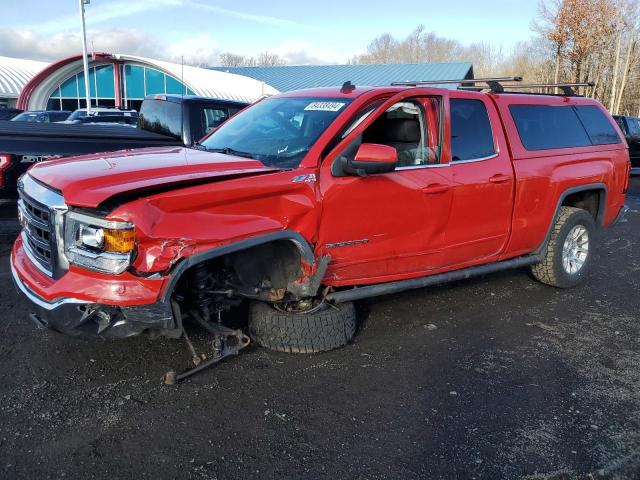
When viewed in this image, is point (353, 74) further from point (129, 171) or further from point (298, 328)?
point (129, 171)

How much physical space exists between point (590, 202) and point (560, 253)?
2.90 ft

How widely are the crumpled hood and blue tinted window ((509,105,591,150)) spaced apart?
2.79m

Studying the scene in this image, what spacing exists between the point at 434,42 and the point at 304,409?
82491 millimetres

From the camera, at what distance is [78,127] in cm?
748

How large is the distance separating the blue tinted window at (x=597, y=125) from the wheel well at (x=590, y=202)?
21.0 inches

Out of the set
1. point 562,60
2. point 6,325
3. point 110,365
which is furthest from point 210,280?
point 562,60

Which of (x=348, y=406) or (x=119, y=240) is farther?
(x=348, y=406)

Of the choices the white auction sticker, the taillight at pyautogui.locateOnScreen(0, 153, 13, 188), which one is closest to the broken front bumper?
the white auction sticker

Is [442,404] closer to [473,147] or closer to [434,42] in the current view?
[473,147]

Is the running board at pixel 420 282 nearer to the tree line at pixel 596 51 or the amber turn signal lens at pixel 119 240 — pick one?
the amber turn signal lens at pixel 119 240

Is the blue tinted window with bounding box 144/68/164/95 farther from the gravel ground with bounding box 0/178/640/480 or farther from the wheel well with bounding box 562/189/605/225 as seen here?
the wheel well with bounding box 562/189/605/225

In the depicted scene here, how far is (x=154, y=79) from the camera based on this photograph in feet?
121

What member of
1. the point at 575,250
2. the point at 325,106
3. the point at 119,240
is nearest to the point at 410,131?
the point at 325,106

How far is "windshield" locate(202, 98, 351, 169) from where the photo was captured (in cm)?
401
